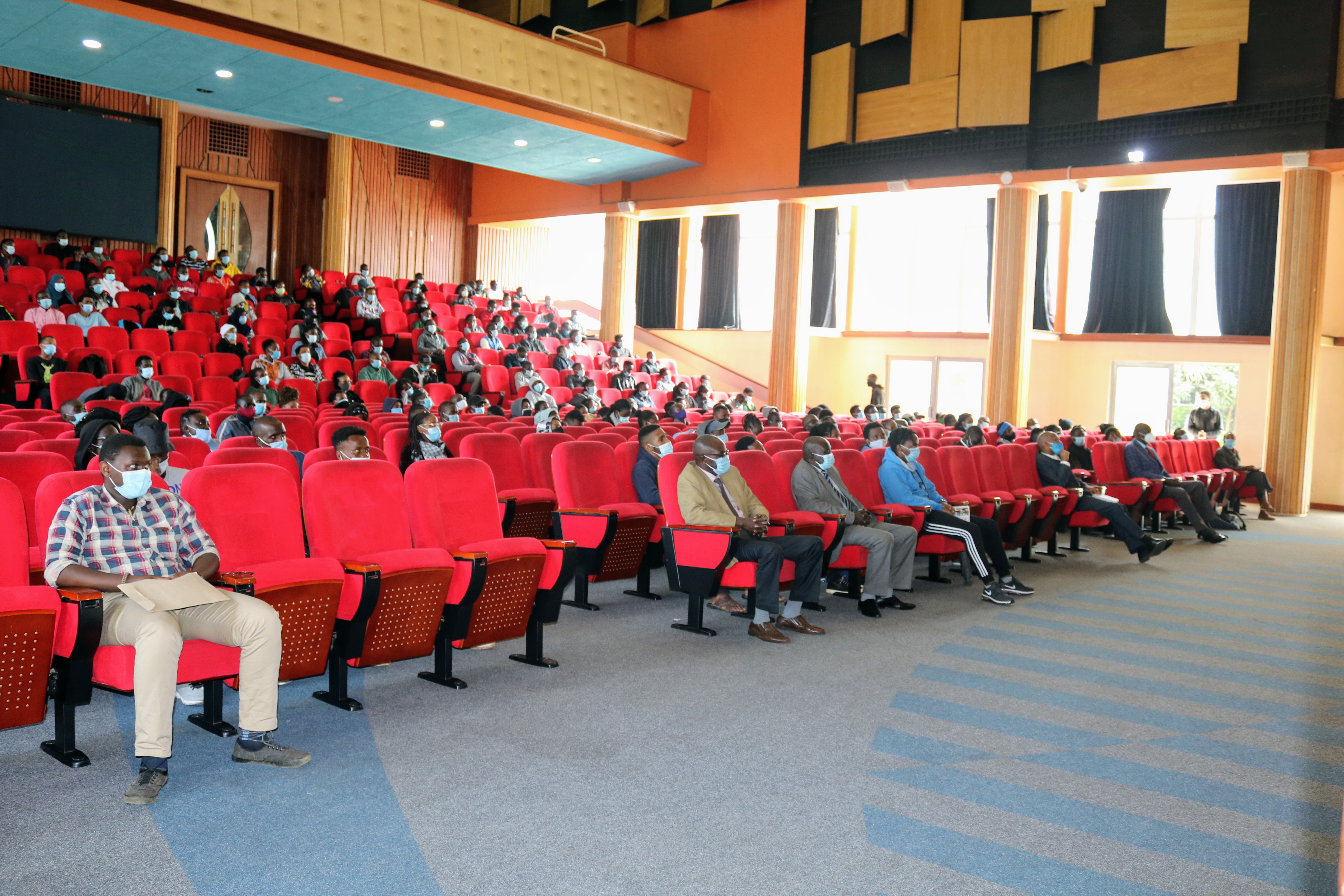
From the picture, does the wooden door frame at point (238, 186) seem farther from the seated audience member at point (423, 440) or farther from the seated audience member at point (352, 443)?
the seated audience member at point (352, 443)

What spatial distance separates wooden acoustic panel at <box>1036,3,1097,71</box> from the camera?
12.7 m

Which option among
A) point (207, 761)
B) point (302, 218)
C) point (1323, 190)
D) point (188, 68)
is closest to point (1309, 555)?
point (1323, 190)

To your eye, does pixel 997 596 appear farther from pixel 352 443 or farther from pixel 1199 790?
pixel 352 443

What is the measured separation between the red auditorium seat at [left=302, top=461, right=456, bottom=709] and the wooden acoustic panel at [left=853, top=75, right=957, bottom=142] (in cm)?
1178

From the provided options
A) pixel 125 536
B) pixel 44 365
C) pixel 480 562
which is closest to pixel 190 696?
pixel 125 536

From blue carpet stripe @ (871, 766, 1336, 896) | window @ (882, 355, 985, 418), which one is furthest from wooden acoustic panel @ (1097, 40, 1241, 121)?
blue carpet stripe @ (871, 766, 1336, 896)

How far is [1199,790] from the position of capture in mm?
3363

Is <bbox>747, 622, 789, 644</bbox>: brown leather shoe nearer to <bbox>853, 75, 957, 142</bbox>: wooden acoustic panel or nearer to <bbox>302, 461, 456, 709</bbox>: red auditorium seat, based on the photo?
<bbox>302, 461, 456, 709</bbox>: red auditorium seat

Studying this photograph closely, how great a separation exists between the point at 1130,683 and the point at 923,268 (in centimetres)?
1575

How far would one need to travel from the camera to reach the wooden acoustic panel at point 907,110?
45.3 ft

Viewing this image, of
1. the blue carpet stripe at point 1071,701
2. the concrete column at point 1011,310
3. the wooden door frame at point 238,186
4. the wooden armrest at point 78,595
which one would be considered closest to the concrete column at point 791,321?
the concrete column at point 1011,310

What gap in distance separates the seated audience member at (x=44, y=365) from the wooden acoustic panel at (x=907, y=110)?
1080cm

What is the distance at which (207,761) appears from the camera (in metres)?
3.26

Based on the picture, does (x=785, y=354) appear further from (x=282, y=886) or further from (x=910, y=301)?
(x=282, y=886)
